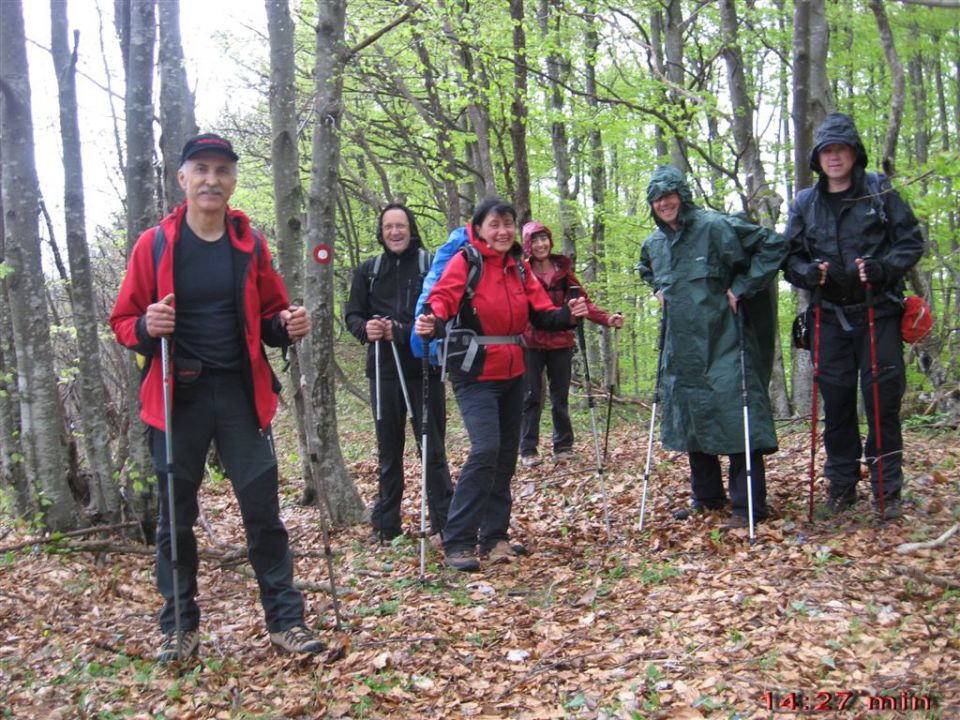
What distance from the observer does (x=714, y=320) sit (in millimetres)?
6105

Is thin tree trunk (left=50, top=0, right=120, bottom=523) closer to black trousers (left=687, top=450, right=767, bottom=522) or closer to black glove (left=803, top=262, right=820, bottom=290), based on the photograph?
black trousers (left=687, top=450, right=767, bottom=522)

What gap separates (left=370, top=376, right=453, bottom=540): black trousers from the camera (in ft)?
22.3

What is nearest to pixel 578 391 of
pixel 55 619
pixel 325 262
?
pixel 325 262

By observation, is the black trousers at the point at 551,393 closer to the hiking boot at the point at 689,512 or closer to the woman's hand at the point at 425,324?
the hiking boot at the point at 689,512

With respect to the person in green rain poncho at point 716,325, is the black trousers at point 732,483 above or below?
below

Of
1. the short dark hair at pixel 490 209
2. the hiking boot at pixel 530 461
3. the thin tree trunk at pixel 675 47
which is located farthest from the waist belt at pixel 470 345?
the thin tree trunk at pixel 675 47

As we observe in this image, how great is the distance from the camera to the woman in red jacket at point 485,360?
230 inches

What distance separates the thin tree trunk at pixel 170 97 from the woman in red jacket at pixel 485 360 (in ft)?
8.80

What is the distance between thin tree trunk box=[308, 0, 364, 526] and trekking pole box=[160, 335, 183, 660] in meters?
3.22

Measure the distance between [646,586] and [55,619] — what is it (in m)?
3.88

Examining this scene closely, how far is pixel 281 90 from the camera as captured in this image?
23.5ft

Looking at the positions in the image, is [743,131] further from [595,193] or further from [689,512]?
[595,193]

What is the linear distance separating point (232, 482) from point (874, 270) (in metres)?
4.26

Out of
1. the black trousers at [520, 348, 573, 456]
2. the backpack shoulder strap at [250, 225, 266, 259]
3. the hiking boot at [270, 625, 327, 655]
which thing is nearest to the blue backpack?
the backpack shoulder strap at [250, 225, 266, 259]
